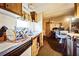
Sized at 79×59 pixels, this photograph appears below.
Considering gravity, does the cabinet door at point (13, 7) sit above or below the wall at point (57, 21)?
above

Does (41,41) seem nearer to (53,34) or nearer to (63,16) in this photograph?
(53,34)

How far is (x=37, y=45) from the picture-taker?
3.16 m

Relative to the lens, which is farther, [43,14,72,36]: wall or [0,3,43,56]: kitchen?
[43,14,72,36]: wall

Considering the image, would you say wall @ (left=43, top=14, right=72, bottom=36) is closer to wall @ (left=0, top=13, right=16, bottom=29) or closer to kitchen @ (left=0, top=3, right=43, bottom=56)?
A: kitchen @ (left=0, top=3, right=43, bottom=56)

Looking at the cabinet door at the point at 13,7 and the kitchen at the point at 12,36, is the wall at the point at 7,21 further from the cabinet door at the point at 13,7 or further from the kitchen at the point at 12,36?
the cabinet door at the point at 13,7

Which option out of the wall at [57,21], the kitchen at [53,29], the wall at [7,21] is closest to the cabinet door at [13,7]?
the kitchen at [53,29]

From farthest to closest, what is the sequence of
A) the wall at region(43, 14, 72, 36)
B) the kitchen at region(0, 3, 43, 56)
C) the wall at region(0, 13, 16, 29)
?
the wall at region(43, 14, 72, 36)
the wall at region(0, 13, 16, 29)
the kitchen at region(0, 3, 43, 56)

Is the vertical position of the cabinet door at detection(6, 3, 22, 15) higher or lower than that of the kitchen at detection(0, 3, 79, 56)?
higher

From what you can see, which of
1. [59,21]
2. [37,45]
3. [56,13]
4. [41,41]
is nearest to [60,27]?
[59,21]

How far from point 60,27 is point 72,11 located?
1.38 ft

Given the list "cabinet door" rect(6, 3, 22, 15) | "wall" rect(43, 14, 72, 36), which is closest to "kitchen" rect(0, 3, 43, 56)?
"cabinet door" rect(6, 3, 22, 15)

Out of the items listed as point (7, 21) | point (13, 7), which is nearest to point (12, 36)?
point (7, 21)

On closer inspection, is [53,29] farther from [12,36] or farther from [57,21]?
[12,36]

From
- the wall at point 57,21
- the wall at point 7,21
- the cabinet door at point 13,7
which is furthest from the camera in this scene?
the wall at point 57,21
